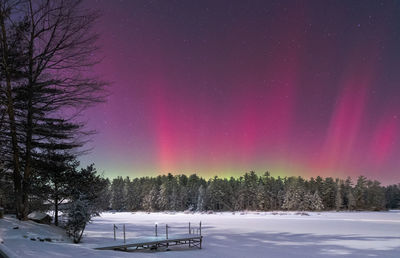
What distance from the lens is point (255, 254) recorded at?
679 inches

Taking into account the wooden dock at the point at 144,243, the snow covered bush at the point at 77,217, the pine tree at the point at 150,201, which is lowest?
the pine tree at the point at 150,201

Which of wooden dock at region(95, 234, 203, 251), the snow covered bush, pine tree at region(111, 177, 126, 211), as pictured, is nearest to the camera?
wooden dock at region(95, 234, 203, 251)

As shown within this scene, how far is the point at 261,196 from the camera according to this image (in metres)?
96.1

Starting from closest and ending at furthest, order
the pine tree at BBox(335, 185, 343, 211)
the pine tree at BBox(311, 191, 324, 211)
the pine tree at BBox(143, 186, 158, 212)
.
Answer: the pine tree at BBox(311, 191, 324, 211) → the pine tree at BBox(335, 185, 343, 211) → the pine tree at BBox(143, 186, 158, 212)

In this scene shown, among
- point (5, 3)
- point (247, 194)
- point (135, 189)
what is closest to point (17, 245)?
point (5, 3)

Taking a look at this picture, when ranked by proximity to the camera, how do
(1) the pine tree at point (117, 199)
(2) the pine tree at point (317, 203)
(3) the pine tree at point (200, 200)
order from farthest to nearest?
(1) the pine tree at point (117, 199), (3) the pine tree at point (200, 200), (2) the pine tree at point (317, 203)

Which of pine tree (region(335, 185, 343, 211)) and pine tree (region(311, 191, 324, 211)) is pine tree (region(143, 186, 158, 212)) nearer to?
pine tree (region(311, 191, 324, 211))

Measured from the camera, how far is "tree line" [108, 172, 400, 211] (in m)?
88.6

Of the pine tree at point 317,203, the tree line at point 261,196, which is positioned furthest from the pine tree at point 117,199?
the pine tree at point 317,203

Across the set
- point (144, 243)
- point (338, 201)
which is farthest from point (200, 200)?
point (144, 243)

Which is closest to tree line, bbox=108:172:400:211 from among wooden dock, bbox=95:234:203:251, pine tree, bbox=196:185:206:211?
pine tree, bbox=196:185:206:211

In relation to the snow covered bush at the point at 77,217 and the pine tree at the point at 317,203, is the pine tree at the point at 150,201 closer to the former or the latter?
the pine tree at the point at 317,203

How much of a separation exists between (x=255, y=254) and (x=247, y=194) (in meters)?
85.2

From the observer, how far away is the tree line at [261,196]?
8856 cm
